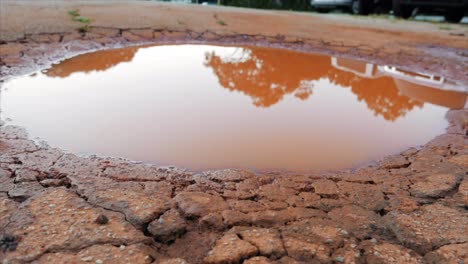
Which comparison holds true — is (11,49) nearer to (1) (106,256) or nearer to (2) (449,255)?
(1) (106,256)

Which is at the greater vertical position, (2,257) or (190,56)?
(190,56)

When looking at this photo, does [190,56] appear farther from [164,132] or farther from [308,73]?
[164,132]

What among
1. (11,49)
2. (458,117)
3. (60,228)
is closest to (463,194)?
(458,117)

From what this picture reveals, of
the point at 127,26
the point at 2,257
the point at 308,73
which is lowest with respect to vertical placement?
the point at 2,257

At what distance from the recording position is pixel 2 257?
1.50 m

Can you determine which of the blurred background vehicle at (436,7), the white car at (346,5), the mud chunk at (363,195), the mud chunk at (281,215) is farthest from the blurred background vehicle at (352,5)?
the mud chunk at (281,215)

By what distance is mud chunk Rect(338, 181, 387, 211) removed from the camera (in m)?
2.09

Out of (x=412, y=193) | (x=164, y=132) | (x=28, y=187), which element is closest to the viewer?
(x=28, y=187)

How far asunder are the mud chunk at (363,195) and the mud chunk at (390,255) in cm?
35

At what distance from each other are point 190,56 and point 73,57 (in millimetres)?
1456

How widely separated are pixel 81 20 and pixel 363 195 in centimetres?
535

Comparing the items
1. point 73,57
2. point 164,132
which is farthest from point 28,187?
point 73,57

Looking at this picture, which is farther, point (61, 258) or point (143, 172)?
point (143, 172)

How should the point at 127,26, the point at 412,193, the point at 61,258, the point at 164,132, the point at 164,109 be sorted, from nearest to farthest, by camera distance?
the point at 61,258 < the point at 412,193 < the point at 164,132 < the point at 164,109 < the point at 127,26
